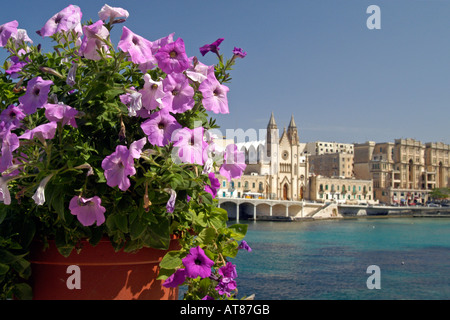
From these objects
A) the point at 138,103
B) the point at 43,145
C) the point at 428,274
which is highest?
the point at 138,103

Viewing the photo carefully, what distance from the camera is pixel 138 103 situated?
3.42 ft

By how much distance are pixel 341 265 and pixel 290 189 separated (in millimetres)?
29420

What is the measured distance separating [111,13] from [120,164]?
408 millimetres

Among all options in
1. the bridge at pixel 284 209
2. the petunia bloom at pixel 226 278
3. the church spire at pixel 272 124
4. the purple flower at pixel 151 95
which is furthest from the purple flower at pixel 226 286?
the church spire at pixel 272 124

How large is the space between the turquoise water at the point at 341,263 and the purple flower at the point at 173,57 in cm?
1446

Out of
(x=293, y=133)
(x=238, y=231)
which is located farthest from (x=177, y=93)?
(x=293, y=133)

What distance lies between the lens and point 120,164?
0.98 meters

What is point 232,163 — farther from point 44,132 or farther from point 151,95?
point 44,132

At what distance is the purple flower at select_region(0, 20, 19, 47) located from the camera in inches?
48.7

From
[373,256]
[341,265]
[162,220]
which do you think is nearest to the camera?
[162,220]

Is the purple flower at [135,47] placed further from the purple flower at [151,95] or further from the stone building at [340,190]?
the stone building at [340,190]
